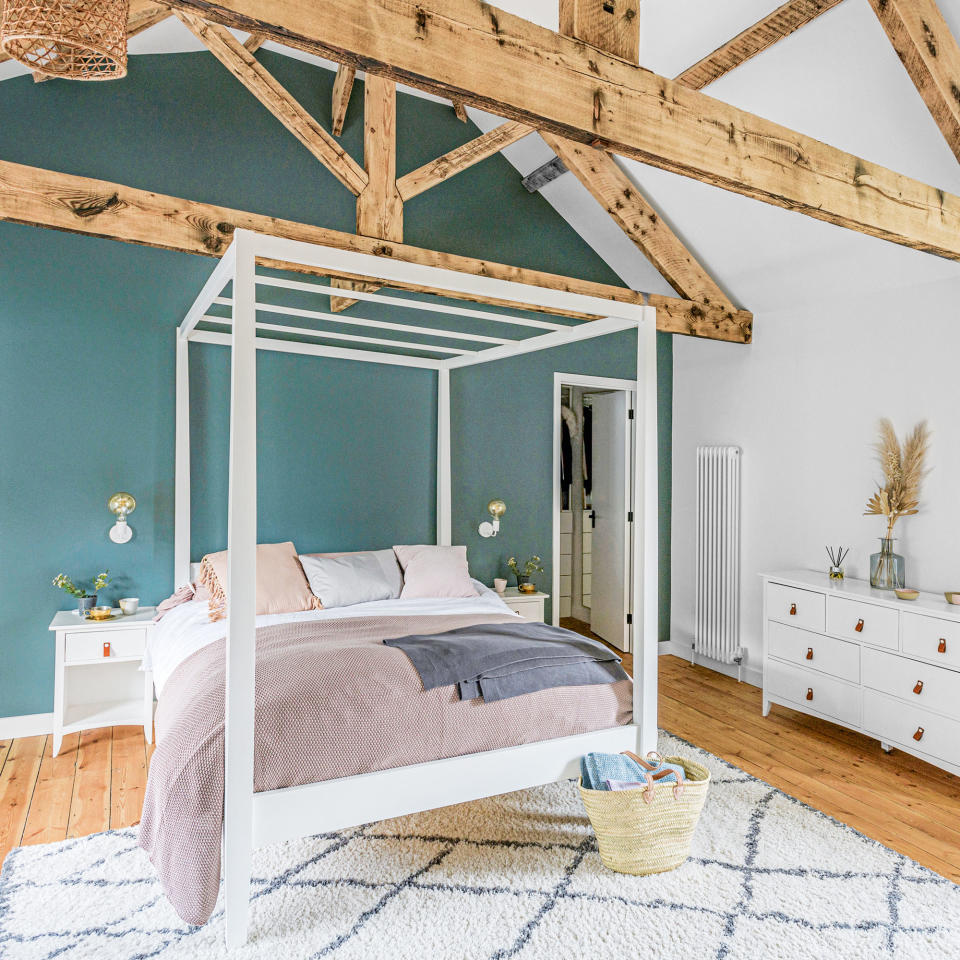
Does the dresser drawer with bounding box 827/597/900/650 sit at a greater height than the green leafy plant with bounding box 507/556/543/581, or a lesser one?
lesser

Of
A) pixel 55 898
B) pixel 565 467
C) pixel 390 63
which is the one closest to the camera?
pixel 390 63

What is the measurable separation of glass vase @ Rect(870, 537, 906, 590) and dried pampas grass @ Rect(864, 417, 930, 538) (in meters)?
0.08

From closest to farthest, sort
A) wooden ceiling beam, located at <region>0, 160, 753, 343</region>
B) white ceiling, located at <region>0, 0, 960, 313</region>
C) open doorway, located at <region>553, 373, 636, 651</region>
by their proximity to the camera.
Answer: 1. wooden ceiling beam, located at <region>0, 160, 753, 343</region>
2. white ceiling, located at <region>0, 0, 960, 313</region>
3. open doorway, located at <region>553, 373, 636, 651</region>

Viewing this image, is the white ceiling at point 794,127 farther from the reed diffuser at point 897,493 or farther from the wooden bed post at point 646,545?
the wooden bed post at point 646,545

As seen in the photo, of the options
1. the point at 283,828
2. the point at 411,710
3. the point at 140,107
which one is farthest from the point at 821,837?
the point at 140,107

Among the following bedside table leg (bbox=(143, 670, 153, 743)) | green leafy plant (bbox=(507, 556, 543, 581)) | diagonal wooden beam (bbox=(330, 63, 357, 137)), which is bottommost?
bedside table leg (bbox=(143, 670, 153, 743))

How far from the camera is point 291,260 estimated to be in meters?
2.13

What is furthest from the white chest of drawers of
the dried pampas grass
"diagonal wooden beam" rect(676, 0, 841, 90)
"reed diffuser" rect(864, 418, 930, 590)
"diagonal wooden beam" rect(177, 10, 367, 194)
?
"diagonal wooden beam" rect(177, 10, 367, 194)

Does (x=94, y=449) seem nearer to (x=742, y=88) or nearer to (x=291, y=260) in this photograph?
(x=291, y=260)

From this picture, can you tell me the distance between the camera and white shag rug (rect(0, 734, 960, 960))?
204 cm

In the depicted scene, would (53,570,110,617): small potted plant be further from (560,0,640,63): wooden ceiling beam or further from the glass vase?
the glass vase

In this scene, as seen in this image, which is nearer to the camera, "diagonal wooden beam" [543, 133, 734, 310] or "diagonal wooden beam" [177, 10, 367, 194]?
"diagonal wooden beam" [177, 10, 367, 194]

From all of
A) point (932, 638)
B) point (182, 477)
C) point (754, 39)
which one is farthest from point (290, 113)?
point (932, 638)

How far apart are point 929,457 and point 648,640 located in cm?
207
